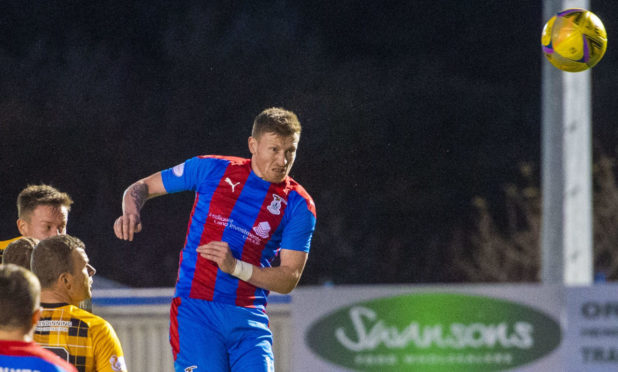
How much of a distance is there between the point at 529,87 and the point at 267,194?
2267cm

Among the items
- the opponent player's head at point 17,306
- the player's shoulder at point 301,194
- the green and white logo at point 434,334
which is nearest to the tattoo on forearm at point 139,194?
the player's shoulder at point 301,194

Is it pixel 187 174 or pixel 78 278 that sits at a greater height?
pixel 187 174

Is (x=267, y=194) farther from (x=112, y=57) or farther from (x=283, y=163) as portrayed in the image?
(x=112, y=57)

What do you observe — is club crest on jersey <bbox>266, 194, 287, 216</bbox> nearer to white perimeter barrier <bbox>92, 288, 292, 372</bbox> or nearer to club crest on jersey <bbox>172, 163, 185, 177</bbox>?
club crest on jersey <bbox>172, 163, 185, 177</bbox>

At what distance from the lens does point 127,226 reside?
15.2ft

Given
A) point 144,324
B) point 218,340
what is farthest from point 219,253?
point 144,324

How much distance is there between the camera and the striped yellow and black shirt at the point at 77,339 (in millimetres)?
3994

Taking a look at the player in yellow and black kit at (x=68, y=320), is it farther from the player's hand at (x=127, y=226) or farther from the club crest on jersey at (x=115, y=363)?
the player's hand at (x=127, y=226)

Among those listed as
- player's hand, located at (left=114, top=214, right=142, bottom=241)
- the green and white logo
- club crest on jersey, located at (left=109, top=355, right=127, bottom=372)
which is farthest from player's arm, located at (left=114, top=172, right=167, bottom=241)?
the green and white logo

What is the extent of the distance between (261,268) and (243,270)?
0.42 feet

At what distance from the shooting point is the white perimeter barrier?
8.77m

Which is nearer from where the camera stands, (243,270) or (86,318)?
(86,318)

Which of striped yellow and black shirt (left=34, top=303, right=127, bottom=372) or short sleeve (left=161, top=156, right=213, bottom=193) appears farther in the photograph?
short sleeve (left=161, top=156, right=213, bottom=193)

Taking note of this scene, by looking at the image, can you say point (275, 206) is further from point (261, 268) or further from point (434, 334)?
point (434, 334)
